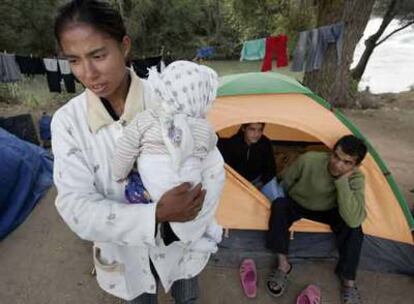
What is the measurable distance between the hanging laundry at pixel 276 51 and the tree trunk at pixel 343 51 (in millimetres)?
847

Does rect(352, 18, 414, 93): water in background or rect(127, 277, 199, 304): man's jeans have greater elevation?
rect(127, 277, 199, 304): man's jeans

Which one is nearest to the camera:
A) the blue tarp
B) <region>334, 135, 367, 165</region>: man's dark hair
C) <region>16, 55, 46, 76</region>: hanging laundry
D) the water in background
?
<region>334, 135, 367, 165</region>: man's dark hair

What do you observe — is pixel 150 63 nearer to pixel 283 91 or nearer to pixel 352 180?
pixel 283 91

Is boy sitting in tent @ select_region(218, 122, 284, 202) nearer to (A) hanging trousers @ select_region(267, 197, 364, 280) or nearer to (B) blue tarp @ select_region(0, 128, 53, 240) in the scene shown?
(A) hanging trousers @ select_region(267, 197, 364, 280)

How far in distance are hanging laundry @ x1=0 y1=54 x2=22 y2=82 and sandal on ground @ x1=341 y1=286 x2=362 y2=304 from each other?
206 inches

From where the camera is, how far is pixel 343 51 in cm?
562

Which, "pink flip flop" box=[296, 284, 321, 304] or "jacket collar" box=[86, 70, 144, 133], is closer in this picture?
"jacket collar" box=[86, 70, 144, 133]

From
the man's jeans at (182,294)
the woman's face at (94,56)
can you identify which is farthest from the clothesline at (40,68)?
the woman's face at (94,56)

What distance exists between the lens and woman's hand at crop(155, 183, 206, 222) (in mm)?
887

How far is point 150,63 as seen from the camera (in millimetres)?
5883

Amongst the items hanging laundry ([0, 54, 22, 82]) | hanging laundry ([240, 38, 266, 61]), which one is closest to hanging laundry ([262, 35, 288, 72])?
hanging laundry ([240, 38, 266, 61])

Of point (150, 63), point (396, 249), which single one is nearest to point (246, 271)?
point (396, 249)

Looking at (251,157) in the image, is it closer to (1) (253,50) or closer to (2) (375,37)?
(1) (253,50)

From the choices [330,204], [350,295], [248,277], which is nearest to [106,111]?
[248,277]
